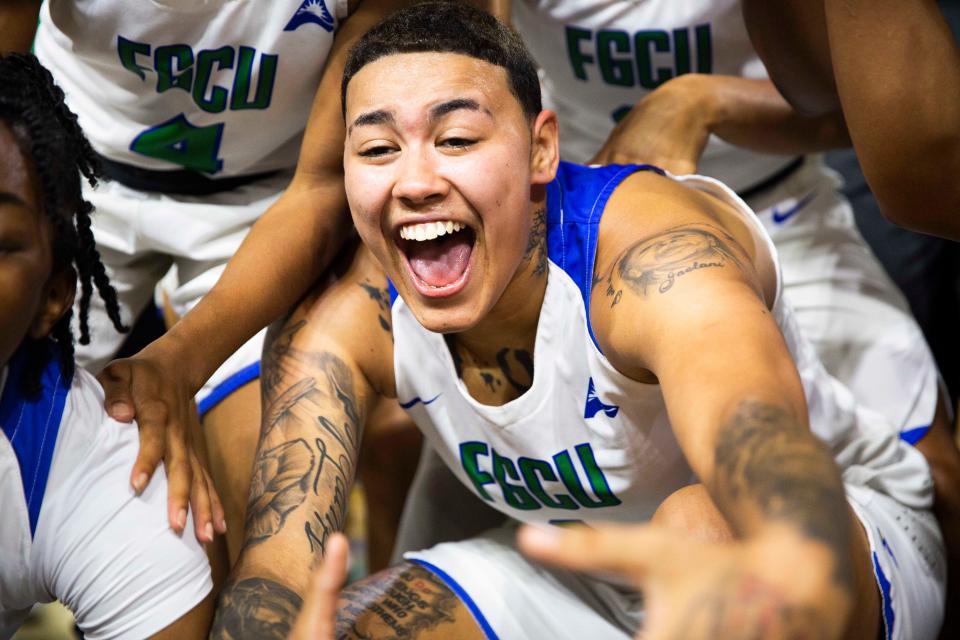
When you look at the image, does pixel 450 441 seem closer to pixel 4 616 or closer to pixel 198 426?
pixel 198 426

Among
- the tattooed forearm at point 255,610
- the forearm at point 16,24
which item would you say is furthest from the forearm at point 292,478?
the forearm at point 16,24

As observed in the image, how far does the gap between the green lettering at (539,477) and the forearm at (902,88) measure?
0.62 m

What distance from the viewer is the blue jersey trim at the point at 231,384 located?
204cm

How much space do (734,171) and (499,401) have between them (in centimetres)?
92

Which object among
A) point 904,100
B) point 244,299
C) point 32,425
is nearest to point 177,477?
point 32,425

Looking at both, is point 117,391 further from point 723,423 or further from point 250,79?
point 723,423

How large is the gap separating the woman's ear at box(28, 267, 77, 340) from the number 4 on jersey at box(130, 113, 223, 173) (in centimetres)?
67

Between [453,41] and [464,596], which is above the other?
[453,41]

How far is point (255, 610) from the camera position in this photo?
1.46 m

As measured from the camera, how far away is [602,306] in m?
1.47

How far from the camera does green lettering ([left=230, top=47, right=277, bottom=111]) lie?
1.94 meters

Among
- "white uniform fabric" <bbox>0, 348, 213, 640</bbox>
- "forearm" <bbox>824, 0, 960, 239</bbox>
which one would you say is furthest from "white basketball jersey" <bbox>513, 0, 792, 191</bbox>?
"white uniform fabric" <bbox>0, 348, 213, 640</bbox>

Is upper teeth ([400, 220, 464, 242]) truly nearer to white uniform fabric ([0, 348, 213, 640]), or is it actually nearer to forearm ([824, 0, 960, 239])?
white uniform fabric ([0, 348, 213, 640])

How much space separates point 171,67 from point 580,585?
3.47ft
